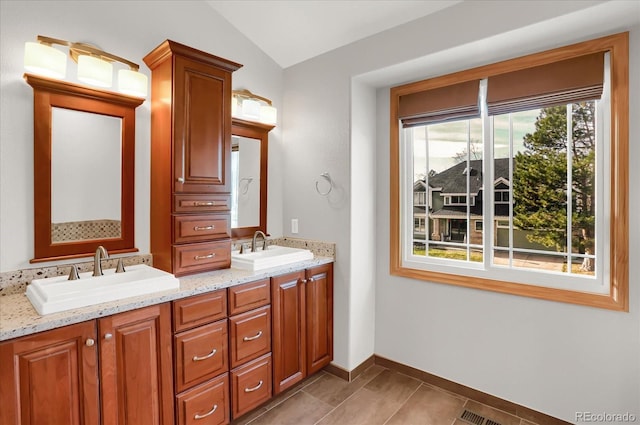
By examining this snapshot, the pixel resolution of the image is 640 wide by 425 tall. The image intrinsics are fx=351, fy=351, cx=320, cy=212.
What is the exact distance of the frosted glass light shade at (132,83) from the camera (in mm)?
2041

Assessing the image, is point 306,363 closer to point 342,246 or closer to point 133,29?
point 342,246

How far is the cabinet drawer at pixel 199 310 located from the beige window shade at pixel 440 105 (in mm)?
1865

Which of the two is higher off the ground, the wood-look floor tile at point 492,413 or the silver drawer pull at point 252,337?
the silver drawer pull at point 252,337

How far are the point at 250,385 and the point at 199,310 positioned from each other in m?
0.64

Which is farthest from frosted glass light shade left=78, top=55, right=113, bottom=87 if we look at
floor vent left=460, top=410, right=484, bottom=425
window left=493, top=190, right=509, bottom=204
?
floor vent left=460, top=410, right=484, bottom=425

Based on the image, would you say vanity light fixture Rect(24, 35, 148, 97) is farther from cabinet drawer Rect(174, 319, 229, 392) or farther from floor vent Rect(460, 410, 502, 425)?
floor vent Rect(460, 410, 502, 425)

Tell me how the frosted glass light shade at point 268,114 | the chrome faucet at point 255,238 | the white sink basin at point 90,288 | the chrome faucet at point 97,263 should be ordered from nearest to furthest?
the white sink basin at point 90,288
the chrome faucet at point 97,263
the chrome faucet at point 255,238
the frosted glass light shade at point 268,114

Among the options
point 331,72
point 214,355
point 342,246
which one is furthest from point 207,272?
point 331,72

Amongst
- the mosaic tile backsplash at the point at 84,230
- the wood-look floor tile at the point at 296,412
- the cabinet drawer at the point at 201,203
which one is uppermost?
the cabinet drawer at the point at 201,203

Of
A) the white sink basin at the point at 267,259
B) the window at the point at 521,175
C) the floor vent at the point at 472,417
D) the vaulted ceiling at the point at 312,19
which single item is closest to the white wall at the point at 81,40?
the vaulted ceiling at the point at 312,19

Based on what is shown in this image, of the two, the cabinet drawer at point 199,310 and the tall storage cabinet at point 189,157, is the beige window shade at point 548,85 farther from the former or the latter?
the cabinet drawer at point 199,310

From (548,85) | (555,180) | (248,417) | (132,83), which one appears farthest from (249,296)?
(548,85)

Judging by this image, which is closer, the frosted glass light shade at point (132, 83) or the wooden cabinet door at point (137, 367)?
the wooden cabinet door at point (137, 367)

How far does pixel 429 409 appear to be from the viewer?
2.31 m
